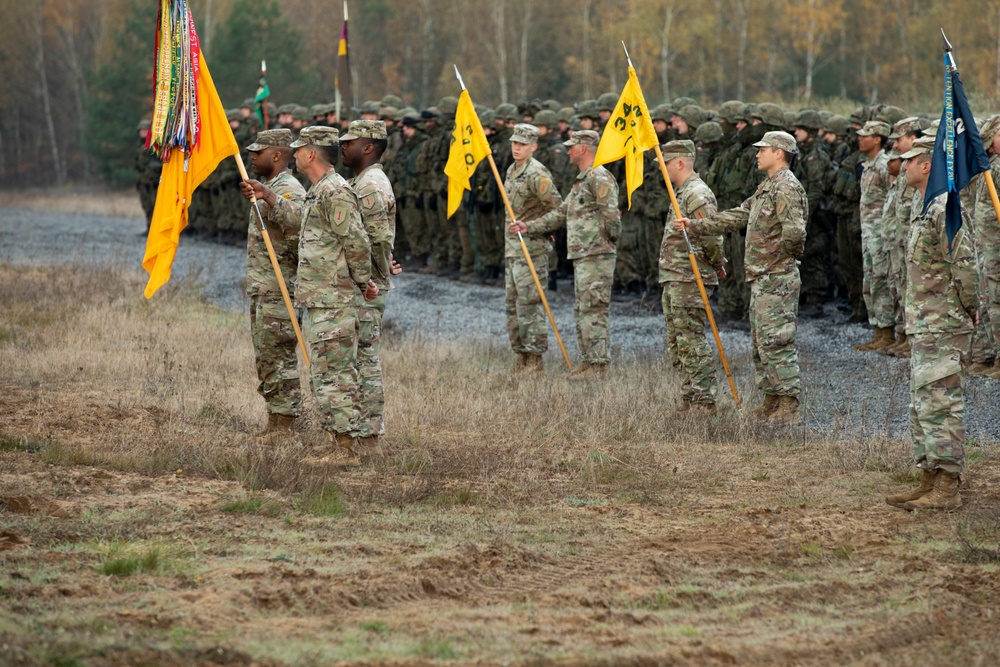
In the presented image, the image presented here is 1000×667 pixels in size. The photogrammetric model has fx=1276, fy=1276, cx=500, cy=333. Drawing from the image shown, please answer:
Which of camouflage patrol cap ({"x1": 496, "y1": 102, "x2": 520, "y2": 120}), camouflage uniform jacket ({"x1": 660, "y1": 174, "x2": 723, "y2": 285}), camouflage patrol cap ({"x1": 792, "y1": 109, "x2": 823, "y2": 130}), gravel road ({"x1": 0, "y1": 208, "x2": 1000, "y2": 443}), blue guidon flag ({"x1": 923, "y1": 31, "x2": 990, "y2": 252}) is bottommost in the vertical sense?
gravel road ({"x1": 0, "y1": 208, "x2": 1000, "y2": 443})

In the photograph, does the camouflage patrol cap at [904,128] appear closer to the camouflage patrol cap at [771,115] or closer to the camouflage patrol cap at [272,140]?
the camouflage patrol cap at [771,115]

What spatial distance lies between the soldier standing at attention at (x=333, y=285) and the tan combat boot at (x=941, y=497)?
360 centimetres

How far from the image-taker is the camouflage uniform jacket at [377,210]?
873 centimetres

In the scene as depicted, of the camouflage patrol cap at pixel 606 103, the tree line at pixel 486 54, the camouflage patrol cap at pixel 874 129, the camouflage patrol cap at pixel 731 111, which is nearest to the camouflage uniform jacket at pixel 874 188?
the camouflage patrol cap at pixel 874 129

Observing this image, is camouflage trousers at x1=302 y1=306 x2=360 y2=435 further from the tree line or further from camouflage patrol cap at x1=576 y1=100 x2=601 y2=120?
the tree line

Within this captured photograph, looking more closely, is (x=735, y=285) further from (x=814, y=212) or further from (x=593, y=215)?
(x=593, y=215)

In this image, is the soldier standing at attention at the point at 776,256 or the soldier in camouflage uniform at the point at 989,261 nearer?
the soldier standing at attention at the point at 776,256

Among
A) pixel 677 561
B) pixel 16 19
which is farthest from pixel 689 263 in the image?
pixel 16 19

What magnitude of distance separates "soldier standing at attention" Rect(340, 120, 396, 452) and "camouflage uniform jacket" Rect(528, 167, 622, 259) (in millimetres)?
3618

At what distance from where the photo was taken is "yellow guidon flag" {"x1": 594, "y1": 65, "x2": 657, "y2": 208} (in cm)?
1098

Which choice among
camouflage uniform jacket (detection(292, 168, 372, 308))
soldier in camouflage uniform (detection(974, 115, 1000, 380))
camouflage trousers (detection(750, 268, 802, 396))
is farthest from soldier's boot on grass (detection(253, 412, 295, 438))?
soldier in camouflage uniform (detection(974, 115, 1000, 380))

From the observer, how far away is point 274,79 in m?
44.4

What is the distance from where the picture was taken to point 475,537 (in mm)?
6965

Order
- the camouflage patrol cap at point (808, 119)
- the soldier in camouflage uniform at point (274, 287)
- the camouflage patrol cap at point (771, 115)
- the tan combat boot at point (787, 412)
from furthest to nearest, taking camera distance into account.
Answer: the camouflage patrol cap at point (771, 115) < the camouflage patrol cap at point (808, 119) < the tan combat boot at point (787, 412) < the soldier in camouflage uniform at point (274, 287)
